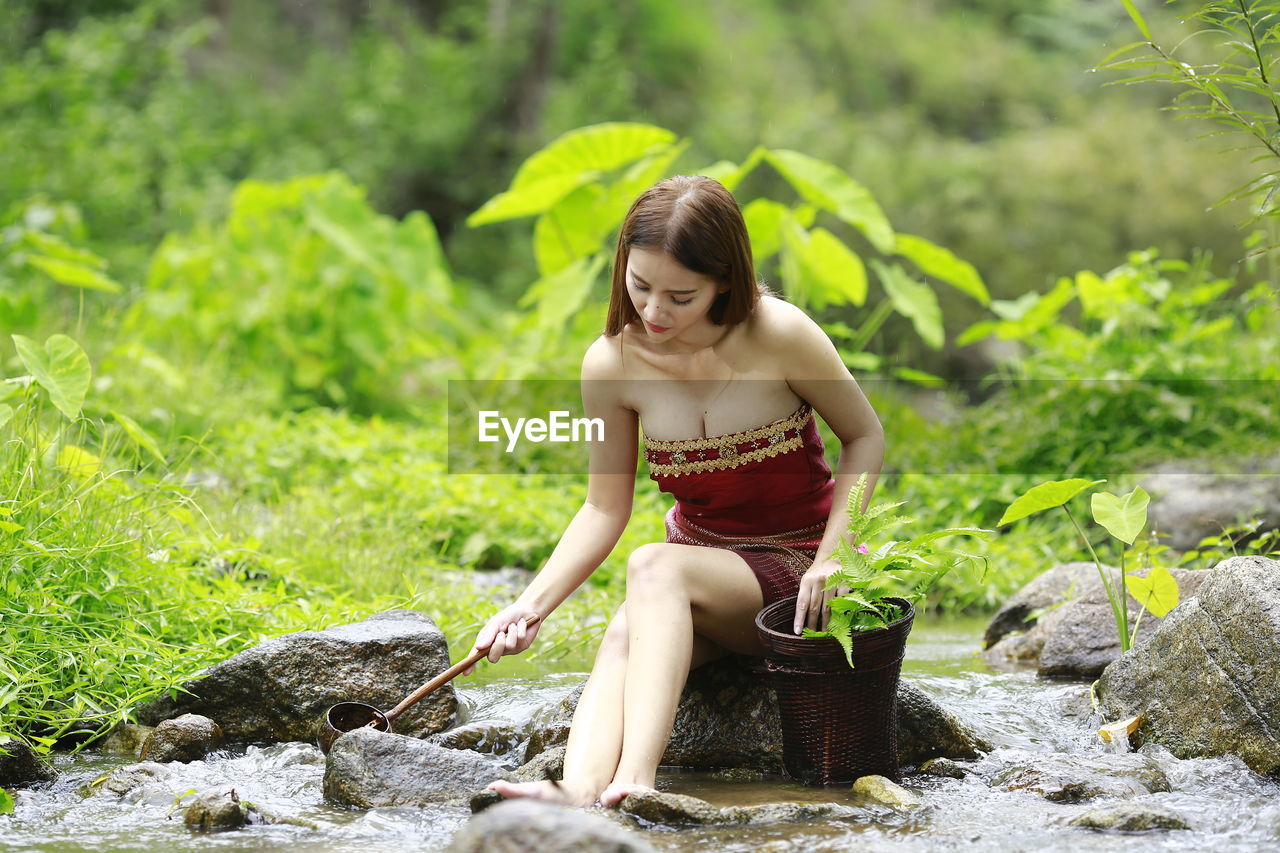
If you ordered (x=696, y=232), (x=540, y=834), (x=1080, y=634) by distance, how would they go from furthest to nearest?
(x=1080, y=634), (x=696, y=232), (x=540, y=834)

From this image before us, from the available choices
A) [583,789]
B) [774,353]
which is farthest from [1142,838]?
[774,353]

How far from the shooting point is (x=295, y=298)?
7.28 meters

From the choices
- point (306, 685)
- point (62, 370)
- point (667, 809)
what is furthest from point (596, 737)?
point (62, 370)

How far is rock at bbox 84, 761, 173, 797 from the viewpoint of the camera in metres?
2.83

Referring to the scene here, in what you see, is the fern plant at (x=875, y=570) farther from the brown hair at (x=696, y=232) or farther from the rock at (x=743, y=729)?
the brown hair at (x=696, y=232)

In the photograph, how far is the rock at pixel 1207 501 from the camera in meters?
5.37

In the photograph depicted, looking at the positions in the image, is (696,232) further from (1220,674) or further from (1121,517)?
(1220,674)

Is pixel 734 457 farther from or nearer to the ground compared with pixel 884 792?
farther from the ground

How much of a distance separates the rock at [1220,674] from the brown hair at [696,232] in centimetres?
133

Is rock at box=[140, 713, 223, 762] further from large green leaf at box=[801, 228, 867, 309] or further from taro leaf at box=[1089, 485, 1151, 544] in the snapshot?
large green leaf at box=[801, 228, 867, 309]

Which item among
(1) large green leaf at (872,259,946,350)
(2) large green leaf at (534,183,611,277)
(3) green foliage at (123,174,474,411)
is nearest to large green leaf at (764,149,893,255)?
(1) large green leaf at (872,259,946,350)

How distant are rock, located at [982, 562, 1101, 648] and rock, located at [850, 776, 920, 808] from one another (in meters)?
1.72

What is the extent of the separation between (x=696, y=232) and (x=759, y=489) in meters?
0.72

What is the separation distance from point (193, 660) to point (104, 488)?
63cm
